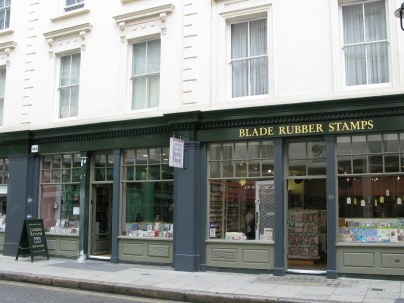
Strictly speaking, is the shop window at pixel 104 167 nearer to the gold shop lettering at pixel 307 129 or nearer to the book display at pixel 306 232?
the gold shop lettering at pixel 307 129

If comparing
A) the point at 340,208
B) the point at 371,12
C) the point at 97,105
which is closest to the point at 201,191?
the point at 340,208

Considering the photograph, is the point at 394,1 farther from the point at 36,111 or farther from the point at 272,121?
the point at 36,111

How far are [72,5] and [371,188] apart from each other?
11.2m

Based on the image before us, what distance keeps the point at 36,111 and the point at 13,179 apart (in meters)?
2.41

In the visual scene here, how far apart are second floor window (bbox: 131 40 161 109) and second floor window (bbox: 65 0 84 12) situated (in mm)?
2820

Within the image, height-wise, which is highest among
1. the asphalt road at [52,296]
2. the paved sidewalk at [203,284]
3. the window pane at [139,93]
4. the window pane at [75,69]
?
the window pane at [75,69]

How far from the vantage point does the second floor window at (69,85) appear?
1581cm

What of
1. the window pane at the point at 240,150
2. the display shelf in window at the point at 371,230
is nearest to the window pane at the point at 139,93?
the window pane at the point at 240,150

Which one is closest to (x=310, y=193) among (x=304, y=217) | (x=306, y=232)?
(x=304, y=217)

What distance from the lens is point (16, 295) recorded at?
33.4 ft

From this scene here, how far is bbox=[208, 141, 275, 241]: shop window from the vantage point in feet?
40.9

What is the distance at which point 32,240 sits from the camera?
14539mm

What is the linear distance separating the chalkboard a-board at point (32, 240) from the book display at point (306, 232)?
24.6 feet

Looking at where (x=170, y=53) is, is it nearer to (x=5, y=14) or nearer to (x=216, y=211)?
(x=216, y=211)
